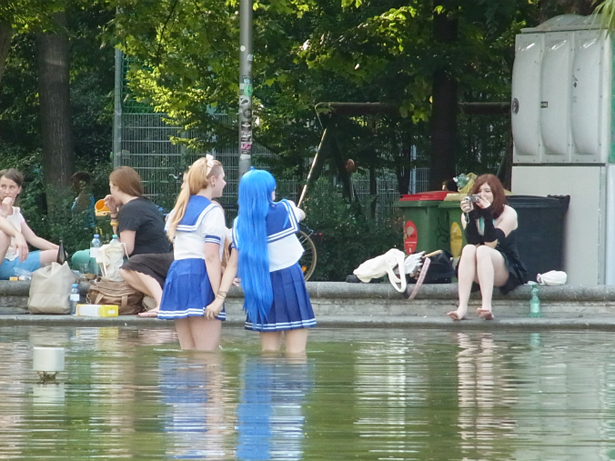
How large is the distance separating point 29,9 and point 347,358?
451 inches

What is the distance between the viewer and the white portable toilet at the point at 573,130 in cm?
1591

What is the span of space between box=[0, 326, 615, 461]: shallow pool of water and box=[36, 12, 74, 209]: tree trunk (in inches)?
538

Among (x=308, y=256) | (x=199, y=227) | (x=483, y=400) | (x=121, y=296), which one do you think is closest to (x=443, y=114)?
(x=308, y=256)

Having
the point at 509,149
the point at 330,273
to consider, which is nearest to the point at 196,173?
the point at 330,273

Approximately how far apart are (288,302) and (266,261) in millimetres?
357

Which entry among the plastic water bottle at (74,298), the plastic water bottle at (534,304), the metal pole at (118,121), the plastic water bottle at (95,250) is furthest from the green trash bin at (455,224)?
the metal pole at (118,121)

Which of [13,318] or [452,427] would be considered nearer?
[452,427]

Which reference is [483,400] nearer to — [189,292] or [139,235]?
[189,292]

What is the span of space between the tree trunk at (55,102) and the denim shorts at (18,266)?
10.2 metres

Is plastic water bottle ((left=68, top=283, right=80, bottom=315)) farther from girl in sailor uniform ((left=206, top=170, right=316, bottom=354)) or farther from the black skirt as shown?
girl in sailor uniform ((left=206, top=170, right=316, bottom=354))

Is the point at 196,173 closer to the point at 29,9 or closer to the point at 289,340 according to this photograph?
the point at 289,340

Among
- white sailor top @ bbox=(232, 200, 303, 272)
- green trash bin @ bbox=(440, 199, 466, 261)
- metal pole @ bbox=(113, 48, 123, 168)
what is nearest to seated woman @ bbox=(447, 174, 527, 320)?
green trash bin @ bbox=(440, 199, 466, 261)

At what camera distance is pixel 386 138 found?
24.3 m

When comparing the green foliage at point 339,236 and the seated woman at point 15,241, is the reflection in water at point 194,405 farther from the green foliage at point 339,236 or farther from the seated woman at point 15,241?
the green foliage at point 339,236
